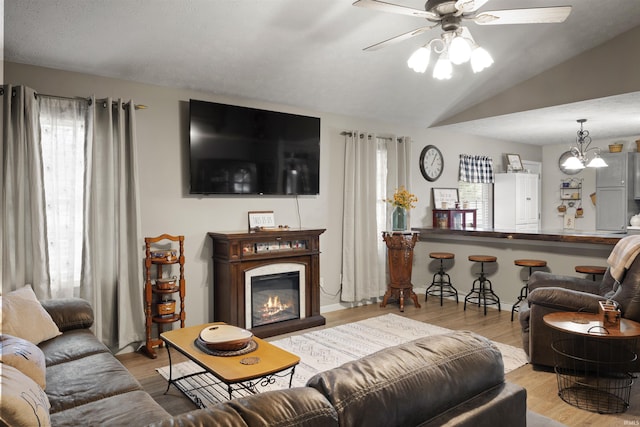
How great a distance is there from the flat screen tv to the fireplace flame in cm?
114

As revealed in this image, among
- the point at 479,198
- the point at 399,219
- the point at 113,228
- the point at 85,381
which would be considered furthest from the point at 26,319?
the point at 479,198

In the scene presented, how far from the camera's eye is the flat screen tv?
4238 millimetres

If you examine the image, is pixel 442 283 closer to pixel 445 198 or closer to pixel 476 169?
pixel 445 198

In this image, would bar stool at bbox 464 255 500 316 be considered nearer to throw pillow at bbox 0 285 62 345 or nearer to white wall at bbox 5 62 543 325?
white wall at bbox 5 62 543 325

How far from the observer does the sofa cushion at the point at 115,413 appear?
5.87ft

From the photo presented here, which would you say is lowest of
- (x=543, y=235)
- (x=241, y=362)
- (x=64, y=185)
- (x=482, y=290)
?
(x=482, y=290)

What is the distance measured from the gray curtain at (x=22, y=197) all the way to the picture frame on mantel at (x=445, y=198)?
5007 millimetres

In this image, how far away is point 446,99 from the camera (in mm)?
5672

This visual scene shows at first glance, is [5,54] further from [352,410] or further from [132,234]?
[352,410]

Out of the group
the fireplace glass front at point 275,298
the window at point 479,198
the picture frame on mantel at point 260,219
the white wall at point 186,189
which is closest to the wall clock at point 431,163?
the window at point 479,198

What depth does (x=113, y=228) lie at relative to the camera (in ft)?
12.4

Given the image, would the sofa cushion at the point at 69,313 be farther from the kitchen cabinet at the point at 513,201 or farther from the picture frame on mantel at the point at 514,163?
the picture frame on mantel at the point at 514,163

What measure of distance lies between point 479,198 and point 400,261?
8.88ft

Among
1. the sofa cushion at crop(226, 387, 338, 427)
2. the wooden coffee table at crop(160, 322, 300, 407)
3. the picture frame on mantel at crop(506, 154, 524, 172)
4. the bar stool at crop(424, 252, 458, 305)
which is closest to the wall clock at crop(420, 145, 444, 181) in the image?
the bar stool at crop(424, 252, 458, 305)
